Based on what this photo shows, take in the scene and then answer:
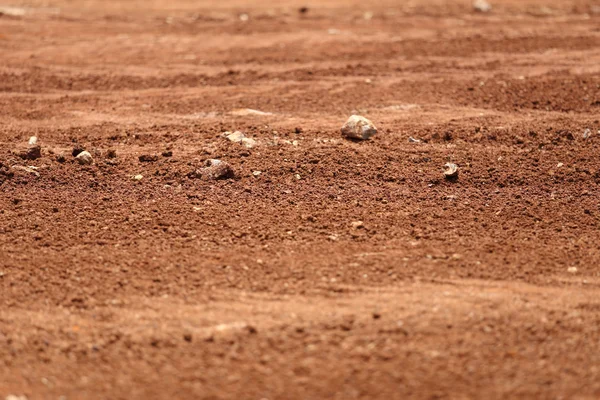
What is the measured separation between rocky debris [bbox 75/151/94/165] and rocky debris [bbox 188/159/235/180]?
0.99 meters

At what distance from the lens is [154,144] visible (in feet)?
23.5

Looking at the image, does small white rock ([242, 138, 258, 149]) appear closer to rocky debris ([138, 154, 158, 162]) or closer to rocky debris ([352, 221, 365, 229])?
rocky debris ([138, 154, 158, 162])

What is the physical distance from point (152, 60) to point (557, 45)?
580 centimetres

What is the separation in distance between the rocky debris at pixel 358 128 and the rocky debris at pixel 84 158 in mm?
2455

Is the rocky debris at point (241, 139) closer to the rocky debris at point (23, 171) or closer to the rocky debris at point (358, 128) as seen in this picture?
the rocky debris at point (358, 128)

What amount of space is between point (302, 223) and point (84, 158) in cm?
229

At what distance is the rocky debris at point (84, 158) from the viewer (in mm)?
6684

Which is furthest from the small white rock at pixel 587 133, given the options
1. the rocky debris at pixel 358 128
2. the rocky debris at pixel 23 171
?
the rocky debris at pixel 23 171

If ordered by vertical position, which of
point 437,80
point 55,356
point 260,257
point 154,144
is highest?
point 437,80

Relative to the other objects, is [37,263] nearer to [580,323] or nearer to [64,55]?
[580,323]

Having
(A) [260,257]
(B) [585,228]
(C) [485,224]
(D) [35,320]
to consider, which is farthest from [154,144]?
(B) [585,228]

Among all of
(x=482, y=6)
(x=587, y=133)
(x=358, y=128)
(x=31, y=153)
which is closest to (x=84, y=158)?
(x=31, y=153)

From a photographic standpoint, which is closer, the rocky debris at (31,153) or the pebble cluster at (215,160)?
the pebble cluster at (215,160)

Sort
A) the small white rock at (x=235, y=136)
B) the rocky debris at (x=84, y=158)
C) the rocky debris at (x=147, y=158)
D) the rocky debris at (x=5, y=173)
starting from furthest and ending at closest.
→ 1. the small white rock at (x=235, y=136)
2. the rocky debris at (x=147, y=158)
3. the rocky debris at (x=84, y=158)
4. the rocky debris at (x=5, y=173)
